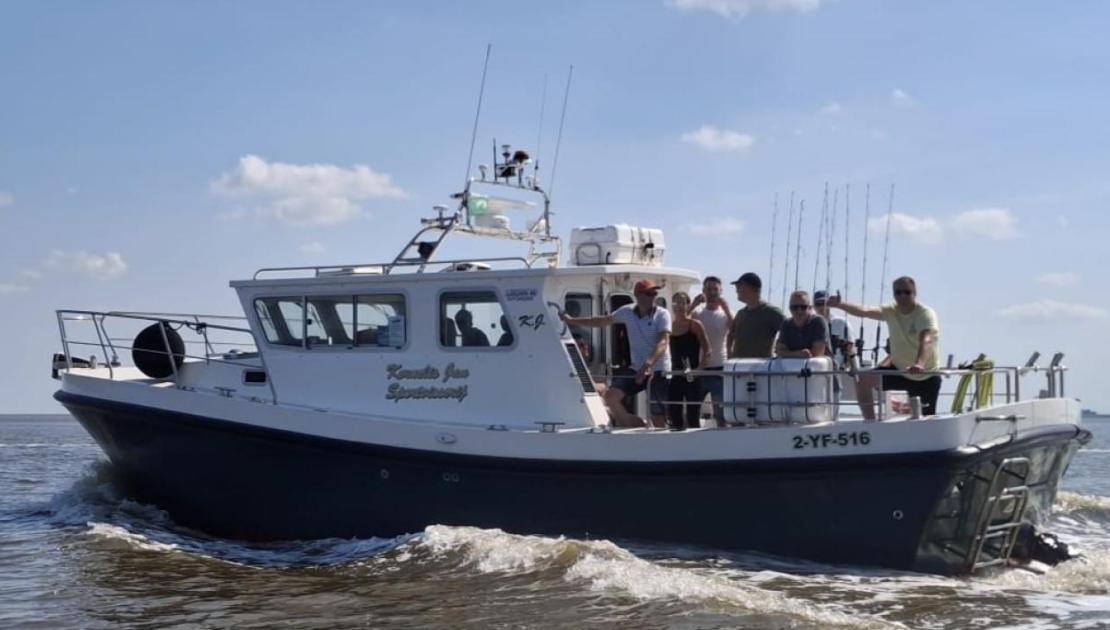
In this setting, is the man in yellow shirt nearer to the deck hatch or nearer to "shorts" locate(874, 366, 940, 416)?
"shorts" locate(874, 366, 940, 416)

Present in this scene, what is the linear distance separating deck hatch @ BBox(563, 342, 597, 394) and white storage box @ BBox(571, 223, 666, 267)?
3.93ft

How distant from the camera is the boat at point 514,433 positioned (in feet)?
25.1

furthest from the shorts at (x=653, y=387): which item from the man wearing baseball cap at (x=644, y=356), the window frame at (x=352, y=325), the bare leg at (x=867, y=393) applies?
the window frame at (x=352, y=325)

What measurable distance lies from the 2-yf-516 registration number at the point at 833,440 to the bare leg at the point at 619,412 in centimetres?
135

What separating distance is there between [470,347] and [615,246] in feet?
5.33

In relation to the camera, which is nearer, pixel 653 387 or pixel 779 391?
pixel 779 391

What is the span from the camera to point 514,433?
332 inches

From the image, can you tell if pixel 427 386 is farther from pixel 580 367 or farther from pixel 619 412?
pixel 619 412

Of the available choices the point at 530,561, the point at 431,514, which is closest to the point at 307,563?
the point at 431,514

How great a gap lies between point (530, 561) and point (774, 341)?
2.39 metres

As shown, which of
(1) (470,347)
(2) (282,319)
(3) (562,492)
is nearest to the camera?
(3) (562,492)

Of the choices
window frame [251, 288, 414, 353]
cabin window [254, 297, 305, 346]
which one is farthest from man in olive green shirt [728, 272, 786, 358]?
cabin window [254, 297, 305, 346]

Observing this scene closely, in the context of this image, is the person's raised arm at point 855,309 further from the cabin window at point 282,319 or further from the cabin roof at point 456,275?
the cabin window at point 282,319

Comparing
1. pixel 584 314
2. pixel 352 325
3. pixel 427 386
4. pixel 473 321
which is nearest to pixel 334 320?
pixel 352 325
